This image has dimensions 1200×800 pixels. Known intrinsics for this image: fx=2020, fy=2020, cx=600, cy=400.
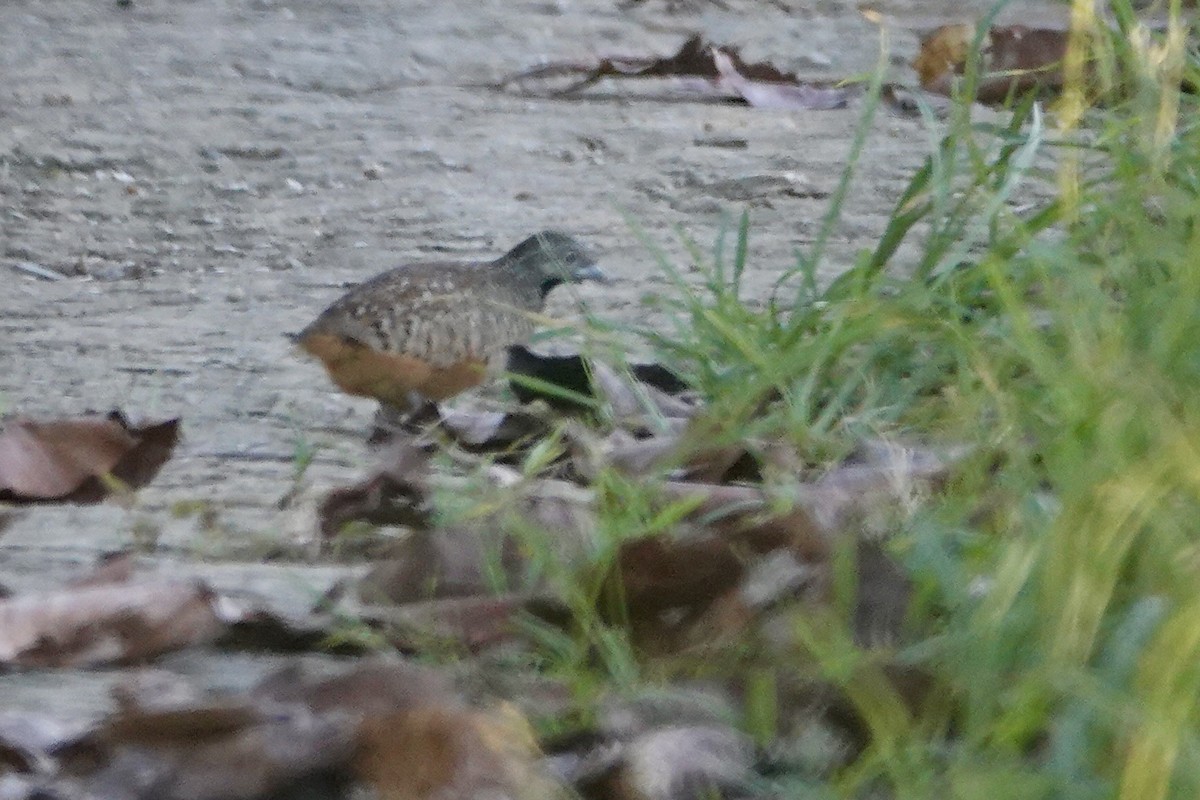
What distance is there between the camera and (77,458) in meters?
3.19

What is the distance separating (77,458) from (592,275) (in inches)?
72.6

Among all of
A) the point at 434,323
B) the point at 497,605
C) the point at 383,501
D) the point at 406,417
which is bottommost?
the point at 434,323

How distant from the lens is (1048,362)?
2.37 meters

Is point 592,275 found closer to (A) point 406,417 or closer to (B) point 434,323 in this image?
(B) point 434,323

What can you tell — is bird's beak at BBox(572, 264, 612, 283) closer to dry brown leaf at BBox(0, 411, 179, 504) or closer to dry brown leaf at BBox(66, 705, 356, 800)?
dry brown leaf at BBox(0, 411, 179, 504)

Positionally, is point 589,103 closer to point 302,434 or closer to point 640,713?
point 302,434

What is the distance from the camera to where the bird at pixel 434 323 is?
3803 millimetres

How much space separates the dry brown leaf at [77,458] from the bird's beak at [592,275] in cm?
154

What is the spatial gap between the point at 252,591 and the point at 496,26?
18.2 ft

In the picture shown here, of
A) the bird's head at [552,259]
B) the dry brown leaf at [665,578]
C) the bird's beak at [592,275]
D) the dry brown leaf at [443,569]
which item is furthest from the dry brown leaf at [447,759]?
the bird's beak at [592,275]

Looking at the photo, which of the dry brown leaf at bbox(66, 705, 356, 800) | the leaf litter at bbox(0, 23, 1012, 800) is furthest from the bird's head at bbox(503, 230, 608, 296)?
the dry brown leaf at bbox(66, 705, 356, 800)

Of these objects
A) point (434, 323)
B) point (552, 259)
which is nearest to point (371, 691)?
point (552, 259)

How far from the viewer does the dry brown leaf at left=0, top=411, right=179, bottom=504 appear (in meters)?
3.15

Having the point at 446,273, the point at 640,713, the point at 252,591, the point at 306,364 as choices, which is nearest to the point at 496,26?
the point at 446,273
